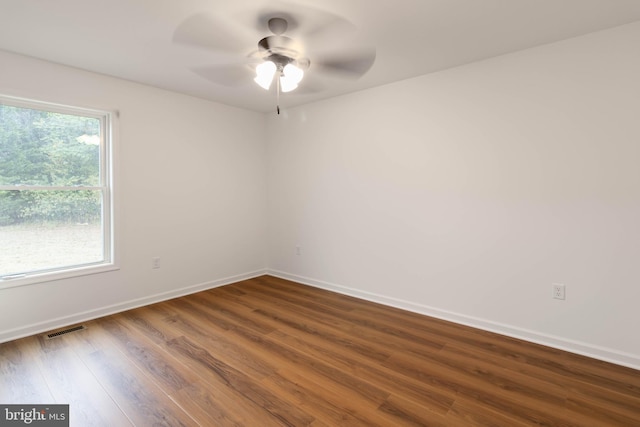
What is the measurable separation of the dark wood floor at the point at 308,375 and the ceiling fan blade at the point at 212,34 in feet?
7.81

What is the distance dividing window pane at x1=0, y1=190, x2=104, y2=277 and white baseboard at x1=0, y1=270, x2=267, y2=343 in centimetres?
49

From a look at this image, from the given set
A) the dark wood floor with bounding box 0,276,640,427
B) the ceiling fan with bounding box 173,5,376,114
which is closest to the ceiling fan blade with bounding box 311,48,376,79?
the ceiling fan with bounding box 173,5,376,114

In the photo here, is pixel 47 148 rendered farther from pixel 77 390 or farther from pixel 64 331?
pixel 77 390

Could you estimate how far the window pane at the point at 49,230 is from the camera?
9.06 ft

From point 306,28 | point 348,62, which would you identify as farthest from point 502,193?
point 306,28

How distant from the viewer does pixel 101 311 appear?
3.19 meters

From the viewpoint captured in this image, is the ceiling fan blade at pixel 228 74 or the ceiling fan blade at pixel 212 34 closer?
the ceiling fan blade at pixel 212 34

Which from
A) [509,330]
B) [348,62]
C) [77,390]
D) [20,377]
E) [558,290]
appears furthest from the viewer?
[509,330]

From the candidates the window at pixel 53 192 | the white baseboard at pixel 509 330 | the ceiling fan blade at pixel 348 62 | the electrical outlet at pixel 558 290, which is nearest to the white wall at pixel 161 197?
the window at pixel 53 192

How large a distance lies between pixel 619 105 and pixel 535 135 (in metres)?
0.52

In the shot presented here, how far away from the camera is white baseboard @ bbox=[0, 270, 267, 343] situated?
8.95 ft

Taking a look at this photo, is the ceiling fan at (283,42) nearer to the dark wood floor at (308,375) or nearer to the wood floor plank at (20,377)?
the dark wood floor at (308,375)

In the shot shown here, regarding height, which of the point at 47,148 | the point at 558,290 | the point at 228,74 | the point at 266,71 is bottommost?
the point at 558,290
